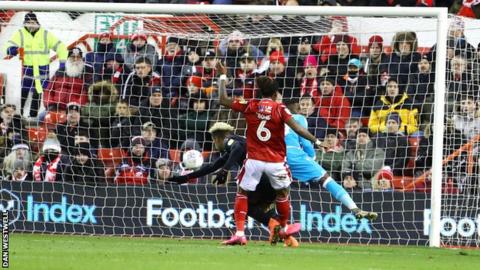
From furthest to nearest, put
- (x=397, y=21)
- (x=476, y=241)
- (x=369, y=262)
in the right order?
(x=397, y=21)
(x=476, y=241)
(x=369, y=262)

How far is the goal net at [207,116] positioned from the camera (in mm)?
18234

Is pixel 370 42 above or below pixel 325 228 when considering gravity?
above

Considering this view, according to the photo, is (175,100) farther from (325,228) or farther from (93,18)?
(325,228)

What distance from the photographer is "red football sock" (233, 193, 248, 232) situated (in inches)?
604

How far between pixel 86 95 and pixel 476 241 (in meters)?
6.53

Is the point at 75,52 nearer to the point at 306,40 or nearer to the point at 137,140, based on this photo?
the point at 137,140

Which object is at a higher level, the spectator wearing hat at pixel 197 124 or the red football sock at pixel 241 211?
the spectator wearing hat at pixel 197 124

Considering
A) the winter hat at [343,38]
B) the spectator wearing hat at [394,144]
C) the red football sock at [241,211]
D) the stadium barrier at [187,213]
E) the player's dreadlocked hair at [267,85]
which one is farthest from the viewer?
the winter hat at [343,38]

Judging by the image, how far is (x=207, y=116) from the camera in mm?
19531

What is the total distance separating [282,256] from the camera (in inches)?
528

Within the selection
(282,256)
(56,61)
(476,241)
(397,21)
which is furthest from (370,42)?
(282,256)

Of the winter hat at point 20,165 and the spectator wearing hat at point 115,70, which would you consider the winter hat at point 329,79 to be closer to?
the spectator wearing hat at point 115,70

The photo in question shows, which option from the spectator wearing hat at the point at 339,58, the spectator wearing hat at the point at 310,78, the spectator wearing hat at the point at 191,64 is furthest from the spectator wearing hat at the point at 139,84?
the spectator wearing hat at the point at 339,58

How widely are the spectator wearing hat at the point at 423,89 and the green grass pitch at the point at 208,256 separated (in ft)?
9.66
